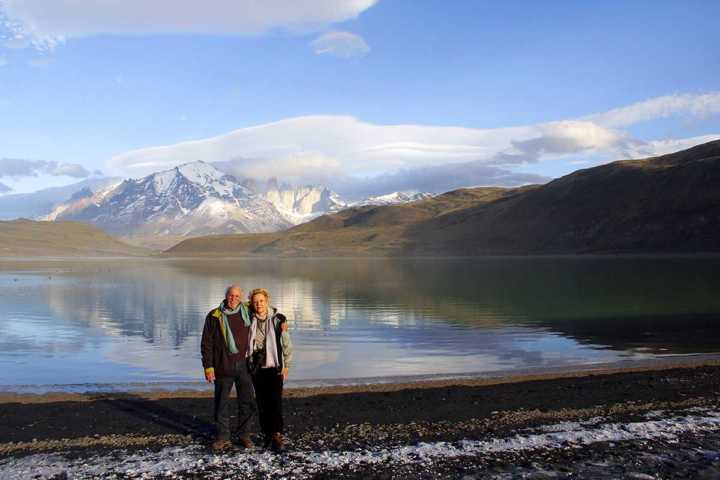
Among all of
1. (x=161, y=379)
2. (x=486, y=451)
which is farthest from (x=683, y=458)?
(x=161, y=379)

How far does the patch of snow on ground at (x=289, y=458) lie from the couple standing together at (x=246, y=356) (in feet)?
1.79

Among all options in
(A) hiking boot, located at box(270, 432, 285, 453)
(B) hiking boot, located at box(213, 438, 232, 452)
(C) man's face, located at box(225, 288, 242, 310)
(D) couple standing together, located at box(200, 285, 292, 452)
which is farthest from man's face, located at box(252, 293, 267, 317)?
(B) hiking boot, located at box(213, 438, 232, 452)

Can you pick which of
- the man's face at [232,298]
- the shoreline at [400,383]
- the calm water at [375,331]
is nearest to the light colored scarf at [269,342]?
the man's face at [232,298]

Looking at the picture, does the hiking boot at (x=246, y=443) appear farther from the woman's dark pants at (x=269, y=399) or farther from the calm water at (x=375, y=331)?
the calm water at (x=375, y=331)

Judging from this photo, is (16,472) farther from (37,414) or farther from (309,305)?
(309,305)

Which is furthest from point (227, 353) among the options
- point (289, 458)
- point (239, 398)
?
point (289, 458)

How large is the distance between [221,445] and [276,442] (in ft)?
2.72

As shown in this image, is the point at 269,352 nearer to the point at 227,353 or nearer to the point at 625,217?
the point at 227,353

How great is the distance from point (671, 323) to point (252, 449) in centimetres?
2711

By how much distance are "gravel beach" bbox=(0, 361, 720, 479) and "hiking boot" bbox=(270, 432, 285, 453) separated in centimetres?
16

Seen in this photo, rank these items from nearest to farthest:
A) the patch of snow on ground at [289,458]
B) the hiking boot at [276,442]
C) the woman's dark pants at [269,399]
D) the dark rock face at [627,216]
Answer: the patch of snow on ground at [289,458], the hiking boot at [276,442], the woman's dark pants at [269,399], the dark rock face at [627,216]

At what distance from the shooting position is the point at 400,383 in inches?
683

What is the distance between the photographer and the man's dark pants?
10.4 meters

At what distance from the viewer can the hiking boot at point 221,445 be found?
1016 centimetres
